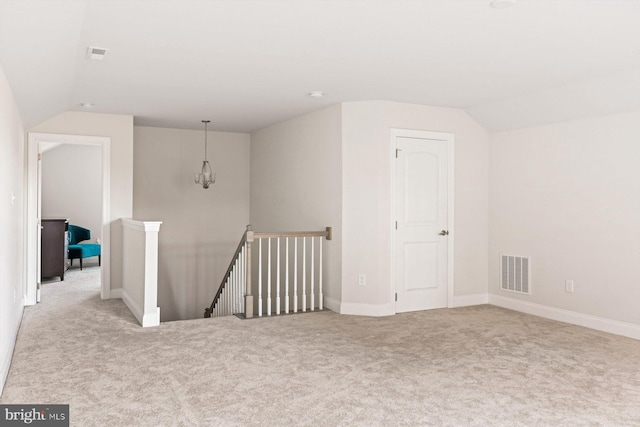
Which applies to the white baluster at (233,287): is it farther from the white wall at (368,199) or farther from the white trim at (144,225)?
the white wall at (368,199)

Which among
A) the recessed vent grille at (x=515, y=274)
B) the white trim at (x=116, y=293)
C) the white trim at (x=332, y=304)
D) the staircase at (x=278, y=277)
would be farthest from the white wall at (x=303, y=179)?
the white trim at (x=116, y=293)

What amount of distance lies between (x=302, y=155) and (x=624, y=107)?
3.44m

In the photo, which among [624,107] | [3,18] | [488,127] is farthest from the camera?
[488,127]

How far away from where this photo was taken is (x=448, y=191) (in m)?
5.83

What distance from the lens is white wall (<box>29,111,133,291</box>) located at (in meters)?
6.05

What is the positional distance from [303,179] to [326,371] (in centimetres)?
317

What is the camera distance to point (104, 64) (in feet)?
Result: 13.1

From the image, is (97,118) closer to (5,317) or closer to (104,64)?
(104,64)

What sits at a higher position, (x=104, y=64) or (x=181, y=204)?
(x=104, y=64)

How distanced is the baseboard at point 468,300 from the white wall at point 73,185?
700 centimetres

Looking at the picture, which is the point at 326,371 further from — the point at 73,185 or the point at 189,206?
the point at 73,185

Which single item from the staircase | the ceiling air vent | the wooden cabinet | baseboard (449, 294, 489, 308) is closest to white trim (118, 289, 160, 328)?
the staircase

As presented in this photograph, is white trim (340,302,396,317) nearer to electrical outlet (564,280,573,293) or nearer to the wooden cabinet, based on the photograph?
electrical outlet (564,280,573,293)

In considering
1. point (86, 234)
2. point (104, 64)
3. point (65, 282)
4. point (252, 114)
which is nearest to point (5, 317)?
point (104, 64)
